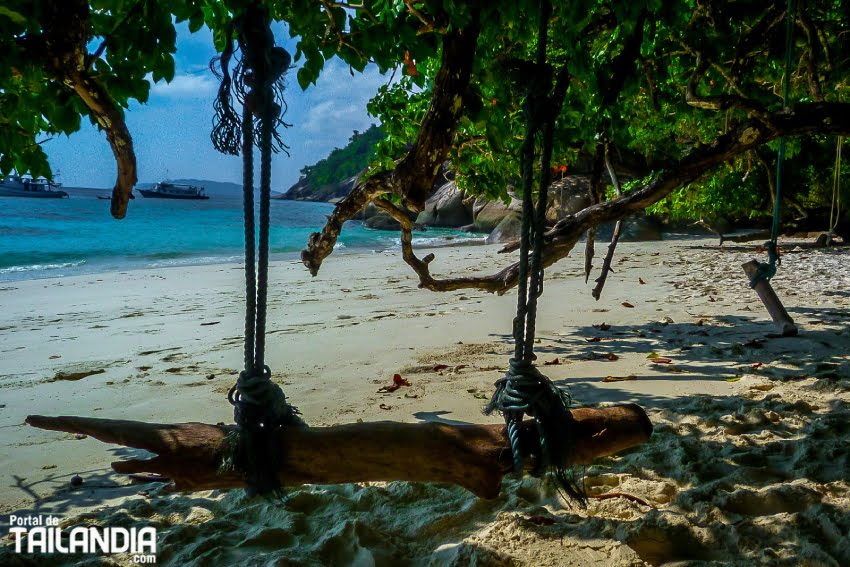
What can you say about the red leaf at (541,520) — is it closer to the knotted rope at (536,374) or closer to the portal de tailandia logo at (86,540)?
the knotted rope at (536,374)

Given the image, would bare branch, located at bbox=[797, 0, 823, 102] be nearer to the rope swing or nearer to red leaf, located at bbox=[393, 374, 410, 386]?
red leaf, located at bbox=[393, 374, 410, 386]

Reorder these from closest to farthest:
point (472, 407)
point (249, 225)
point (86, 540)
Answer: point (249, 225) → point (86, 540) → point (472, 407)

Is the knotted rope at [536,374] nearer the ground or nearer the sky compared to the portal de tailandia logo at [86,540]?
nearer the sky

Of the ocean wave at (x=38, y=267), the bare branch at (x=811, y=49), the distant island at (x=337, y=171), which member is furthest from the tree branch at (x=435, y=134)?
the distant island at (x=337, y=171)

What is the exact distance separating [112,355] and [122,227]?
36.1 m

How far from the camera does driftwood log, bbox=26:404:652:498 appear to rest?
4.72 ft

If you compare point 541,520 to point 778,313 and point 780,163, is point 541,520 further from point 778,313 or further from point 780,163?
point 778,313

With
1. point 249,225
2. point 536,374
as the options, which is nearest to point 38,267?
point 249,225

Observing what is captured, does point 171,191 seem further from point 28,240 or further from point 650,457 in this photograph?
point 650,457

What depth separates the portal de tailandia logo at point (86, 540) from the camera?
2.26 meters

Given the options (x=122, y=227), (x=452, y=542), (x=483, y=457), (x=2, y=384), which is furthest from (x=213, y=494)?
(x=122, y=227)

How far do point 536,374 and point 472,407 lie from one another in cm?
231

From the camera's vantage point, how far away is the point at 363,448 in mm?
1486

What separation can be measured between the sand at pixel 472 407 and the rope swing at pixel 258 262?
14.5 inches
